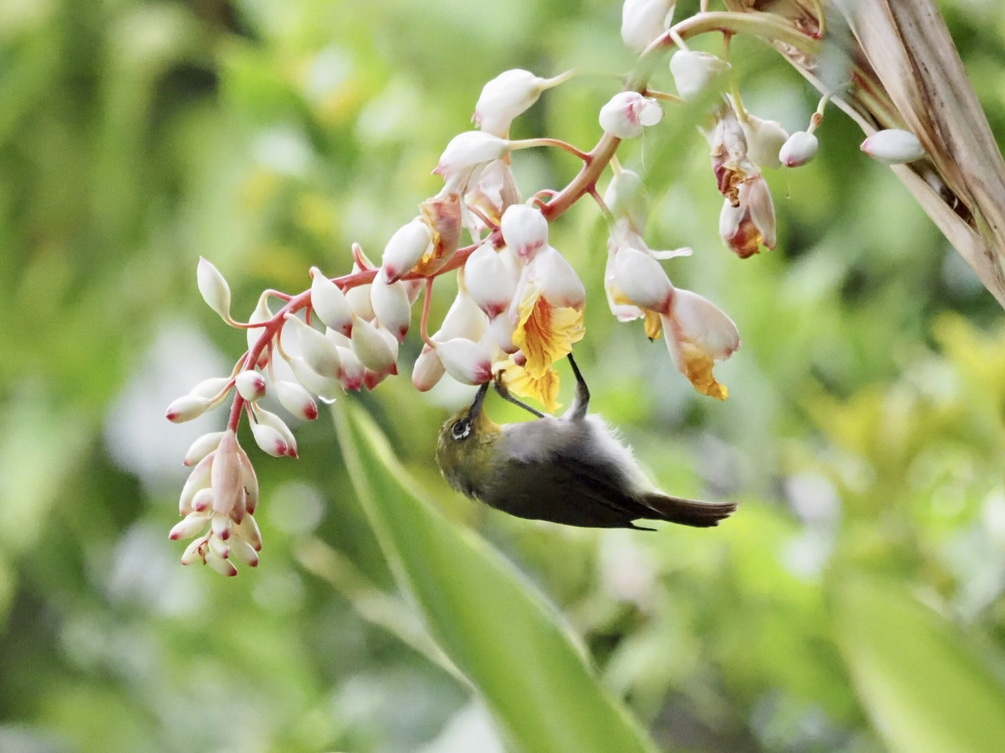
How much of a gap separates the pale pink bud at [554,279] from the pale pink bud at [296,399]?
0.07 m

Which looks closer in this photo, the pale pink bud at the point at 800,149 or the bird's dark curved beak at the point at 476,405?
the pale pink bud at the point at 800,149

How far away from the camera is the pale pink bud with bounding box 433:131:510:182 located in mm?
261

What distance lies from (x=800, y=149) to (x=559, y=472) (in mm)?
148

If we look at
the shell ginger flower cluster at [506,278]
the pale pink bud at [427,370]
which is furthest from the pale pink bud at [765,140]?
the pale pink bud at [427,370]

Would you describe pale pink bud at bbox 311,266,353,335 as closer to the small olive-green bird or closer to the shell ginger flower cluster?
the shell ginger flower cluster

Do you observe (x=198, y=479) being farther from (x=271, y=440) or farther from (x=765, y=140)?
(x=765, y=140)

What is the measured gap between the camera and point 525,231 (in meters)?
0.25

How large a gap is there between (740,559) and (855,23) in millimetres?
559

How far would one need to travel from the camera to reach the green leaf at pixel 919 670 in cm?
36

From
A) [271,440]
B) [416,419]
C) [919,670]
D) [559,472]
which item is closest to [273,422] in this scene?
[271,440]

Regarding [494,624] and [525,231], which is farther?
[494,624]

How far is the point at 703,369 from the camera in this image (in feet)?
0.88

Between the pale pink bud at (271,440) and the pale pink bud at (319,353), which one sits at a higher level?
the pale pink bud at (319,353)

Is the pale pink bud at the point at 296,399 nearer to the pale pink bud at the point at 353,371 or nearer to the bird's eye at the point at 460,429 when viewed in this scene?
the pale pink bud at the point at 353,371
